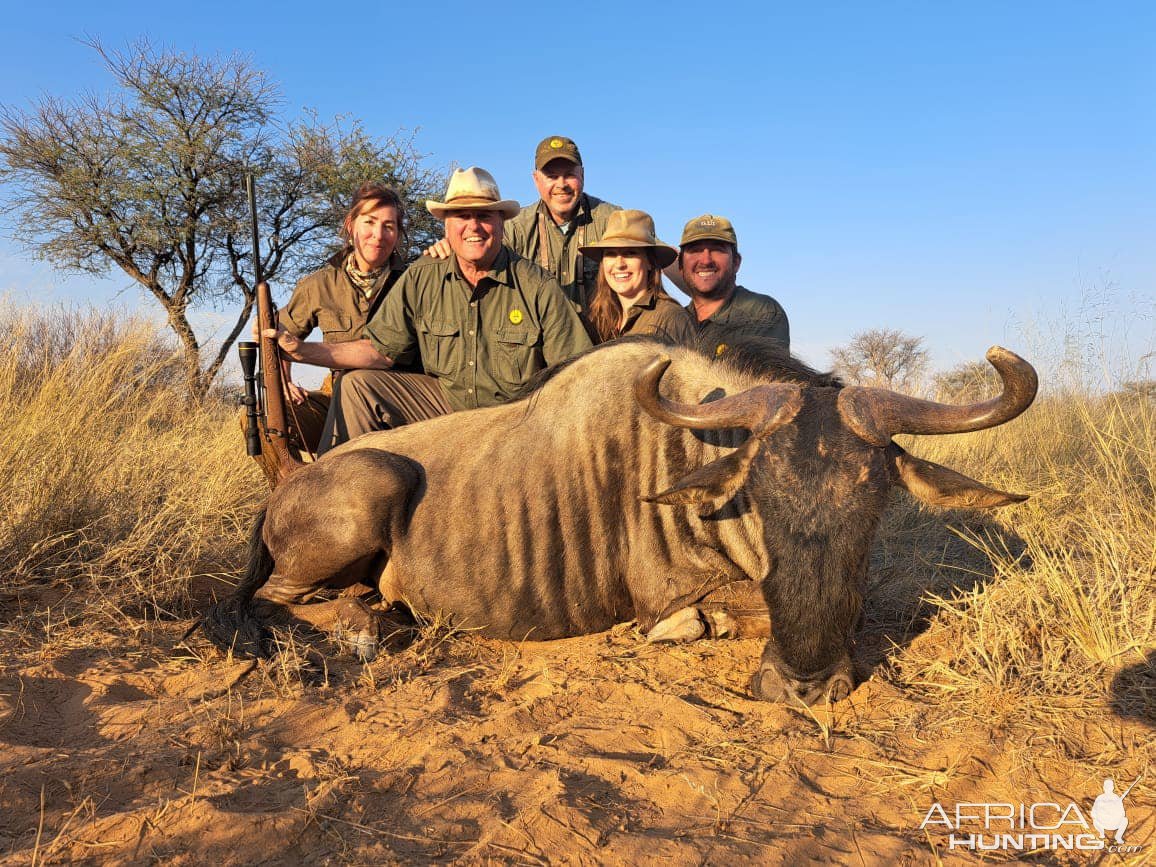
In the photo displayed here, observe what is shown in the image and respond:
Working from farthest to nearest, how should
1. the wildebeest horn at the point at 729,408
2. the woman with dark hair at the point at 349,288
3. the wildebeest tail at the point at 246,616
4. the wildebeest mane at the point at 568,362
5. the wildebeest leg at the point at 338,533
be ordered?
the woman with dark hair at the point at 349,288
the wildebeest mane at the point at 568,362
the wildebeest leg at the point at 338,533
the wildebeest tail at the point at 246,616
the wildebeest horn at the point at 729,408

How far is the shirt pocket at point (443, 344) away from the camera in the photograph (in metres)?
5.01

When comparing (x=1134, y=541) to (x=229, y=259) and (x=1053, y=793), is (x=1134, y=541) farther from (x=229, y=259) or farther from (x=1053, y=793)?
(x=229, y=259)

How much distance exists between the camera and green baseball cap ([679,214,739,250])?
5316 millimetres

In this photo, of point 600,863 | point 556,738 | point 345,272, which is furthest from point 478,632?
point 345,272

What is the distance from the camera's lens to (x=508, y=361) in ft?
16.4

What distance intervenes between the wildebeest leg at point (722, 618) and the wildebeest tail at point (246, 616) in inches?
64.9

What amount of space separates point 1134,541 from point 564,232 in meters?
4.48

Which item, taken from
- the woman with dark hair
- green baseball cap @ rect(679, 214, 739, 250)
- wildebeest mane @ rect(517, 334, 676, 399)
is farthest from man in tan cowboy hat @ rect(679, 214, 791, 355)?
the woman with dark hair

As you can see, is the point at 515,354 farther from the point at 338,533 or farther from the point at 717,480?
the point at 717,480

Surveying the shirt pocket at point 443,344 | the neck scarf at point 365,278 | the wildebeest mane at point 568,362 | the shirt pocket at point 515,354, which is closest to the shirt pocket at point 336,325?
the neck scarf at point 365,278

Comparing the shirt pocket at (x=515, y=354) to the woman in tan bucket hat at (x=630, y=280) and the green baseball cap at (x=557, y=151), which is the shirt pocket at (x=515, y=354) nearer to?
the woman in tan bucket hat at (x=630, y=280)

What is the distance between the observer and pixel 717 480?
10.0 feet

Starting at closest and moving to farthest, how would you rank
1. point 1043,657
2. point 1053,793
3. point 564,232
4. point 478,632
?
point 1053,793
point 1043,657
point 478,632
point 564,232

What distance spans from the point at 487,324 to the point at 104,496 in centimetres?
239
